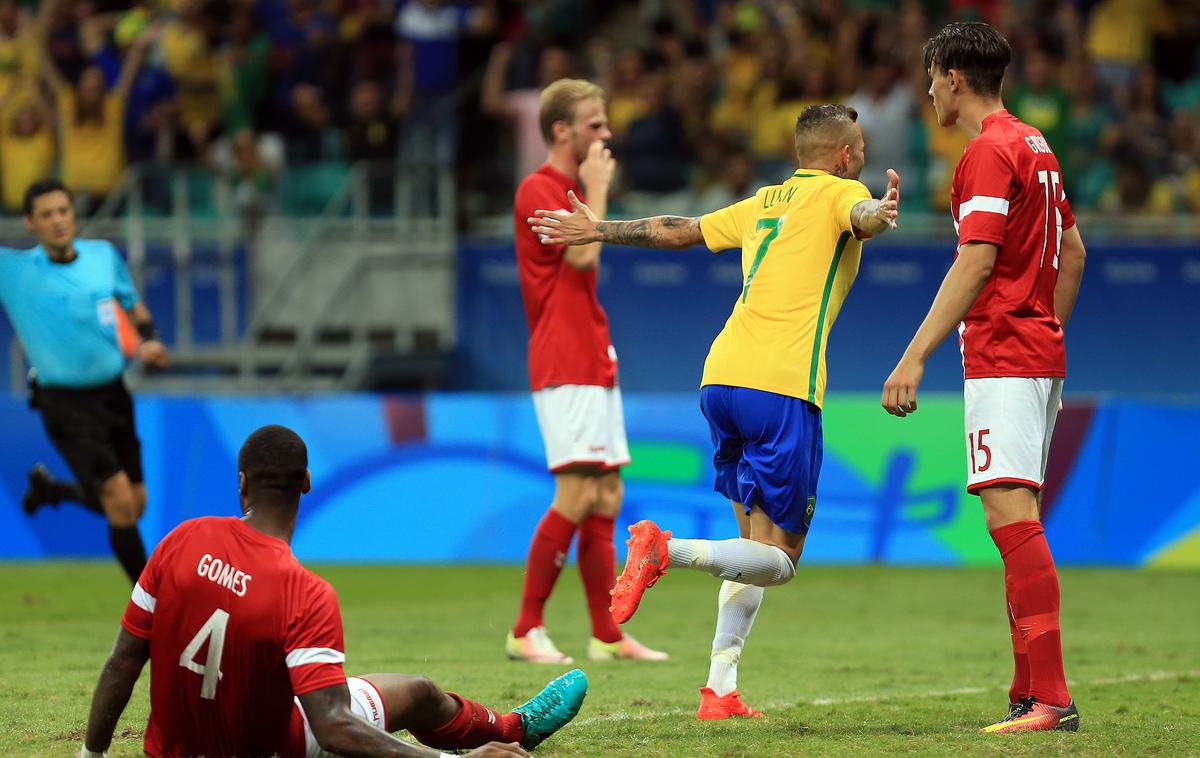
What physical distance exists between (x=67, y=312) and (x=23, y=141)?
9.36 meters

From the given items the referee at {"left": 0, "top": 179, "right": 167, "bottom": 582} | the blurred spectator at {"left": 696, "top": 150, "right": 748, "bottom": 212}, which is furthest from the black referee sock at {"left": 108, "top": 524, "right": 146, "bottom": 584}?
the blurred spectator at {"left": 696, "top": 150, "right": 748, "bottom": 212}

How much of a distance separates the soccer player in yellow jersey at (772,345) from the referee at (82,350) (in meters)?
4.42

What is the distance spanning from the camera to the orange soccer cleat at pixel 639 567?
585 cm

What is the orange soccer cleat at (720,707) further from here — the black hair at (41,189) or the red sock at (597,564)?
the black hair at (41,189)

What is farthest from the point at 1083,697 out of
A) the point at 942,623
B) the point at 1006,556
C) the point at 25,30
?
the point at 25,30

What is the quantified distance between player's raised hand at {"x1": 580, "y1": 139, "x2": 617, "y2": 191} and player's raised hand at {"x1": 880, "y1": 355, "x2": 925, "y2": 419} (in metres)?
2.57

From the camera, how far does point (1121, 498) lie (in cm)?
1361

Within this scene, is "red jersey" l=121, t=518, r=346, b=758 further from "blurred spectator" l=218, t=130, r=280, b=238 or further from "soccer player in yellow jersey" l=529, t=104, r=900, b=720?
"blurred spectator" l=218, t=130, r=280, b=238

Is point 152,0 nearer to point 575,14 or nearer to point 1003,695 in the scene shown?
point 575,14

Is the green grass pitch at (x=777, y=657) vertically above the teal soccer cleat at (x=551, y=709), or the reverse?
the teal soccer cleat at (x=551, y=709)

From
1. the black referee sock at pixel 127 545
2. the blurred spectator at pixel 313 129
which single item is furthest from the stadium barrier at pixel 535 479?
the blurred spectator at pixel 313 129

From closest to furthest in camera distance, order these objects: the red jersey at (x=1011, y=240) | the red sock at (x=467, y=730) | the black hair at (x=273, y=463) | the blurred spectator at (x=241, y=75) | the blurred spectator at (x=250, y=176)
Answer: the black hair at (x=273, y=463)
the red sock at (x=467, y=730)
the red jersey at (x=1011, y=240)
the blurred spectator at (x=250, y=176)
the blurred spectator at (x=241, y=75)

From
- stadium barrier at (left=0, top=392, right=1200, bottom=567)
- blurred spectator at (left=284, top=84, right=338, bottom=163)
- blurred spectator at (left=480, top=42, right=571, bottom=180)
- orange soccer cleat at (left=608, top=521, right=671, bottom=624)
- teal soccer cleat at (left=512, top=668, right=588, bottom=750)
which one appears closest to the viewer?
teal soccer cleat at (left=512, top=668, right=588, bottom=750)

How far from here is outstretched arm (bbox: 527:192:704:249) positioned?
668cm
